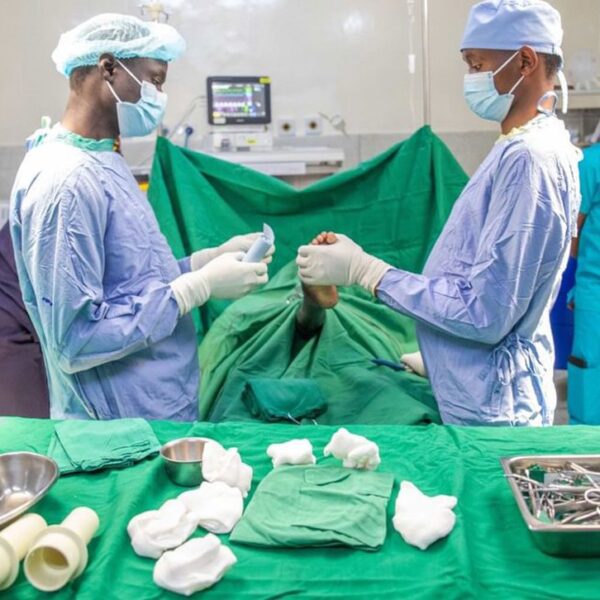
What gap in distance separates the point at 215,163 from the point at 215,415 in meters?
1.26

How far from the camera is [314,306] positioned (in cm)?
262

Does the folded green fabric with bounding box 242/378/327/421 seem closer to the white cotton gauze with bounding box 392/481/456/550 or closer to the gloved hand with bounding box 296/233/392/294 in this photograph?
the gloved hand with bounding box 296/233/392/294

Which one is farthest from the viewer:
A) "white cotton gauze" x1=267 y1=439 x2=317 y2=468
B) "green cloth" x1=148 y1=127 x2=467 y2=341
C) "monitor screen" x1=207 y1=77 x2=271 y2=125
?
"monitor screen" x1=207 y1=77 x2=271 y2=125

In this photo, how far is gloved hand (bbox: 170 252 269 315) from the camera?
6.12ft

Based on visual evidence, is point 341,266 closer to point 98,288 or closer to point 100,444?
point 98,288

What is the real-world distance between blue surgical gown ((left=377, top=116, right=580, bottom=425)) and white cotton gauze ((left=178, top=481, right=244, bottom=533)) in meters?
0.76

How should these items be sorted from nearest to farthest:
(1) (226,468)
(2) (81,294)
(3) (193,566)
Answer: (3) (193,566) < (1) (226,468) < (2) (81,294)

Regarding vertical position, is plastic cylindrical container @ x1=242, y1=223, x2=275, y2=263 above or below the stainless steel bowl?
above

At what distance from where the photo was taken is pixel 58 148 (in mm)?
1784

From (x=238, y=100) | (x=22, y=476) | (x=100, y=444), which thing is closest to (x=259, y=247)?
(x=100, y=444)

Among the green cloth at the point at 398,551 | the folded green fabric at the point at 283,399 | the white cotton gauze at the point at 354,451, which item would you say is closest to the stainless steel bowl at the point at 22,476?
the green cloth at the point at 398,551

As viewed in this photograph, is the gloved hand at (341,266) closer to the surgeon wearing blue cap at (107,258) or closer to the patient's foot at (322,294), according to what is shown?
the surgeon wearing blue cap at (107,258)

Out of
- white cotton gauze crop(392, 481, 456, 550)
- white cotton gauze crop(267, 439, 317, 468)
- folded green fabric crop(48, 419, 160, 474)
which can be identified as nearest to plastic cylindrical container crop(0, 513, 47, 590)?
folded green fabric crop(48, 419, 160, 474)

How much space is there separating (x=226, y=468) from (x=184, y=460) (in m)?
0.13
